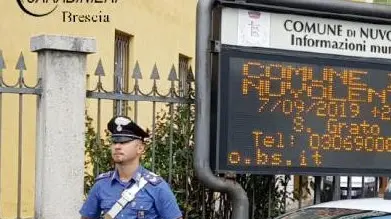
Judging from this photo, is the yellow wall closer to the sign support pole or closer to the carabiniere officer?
the sign support pole

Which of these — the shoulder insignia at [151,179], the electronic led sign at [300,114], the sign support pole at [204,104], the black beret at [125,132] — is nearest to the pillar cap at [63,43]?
the sign support pole at [204,104]

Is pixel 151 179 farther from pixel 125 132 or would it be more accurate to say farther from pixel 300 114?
pixel 300 114

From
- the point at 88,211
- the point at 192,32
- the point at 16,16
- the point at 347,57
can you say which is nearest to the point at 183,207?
the point at 347,57

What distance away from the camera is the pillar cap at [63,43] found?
7461mm

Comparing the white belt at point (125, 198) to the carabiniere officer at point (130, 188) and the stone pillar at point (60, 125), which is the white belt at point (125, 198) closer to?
the carabiniere officer at point (130, 188)

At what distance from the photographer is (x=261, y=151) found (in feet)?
26.6

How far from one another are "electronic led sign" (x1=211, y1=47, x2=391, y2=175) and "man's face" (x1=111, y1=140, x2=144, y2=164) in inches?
109

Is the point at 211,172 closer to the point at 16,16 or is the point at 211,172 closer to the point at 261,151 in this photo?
the point at 261,151

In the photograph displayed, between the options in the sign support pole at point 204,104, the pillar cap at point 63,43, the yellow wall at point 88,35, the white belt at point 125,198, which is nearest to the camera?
the white belt at point 125,198

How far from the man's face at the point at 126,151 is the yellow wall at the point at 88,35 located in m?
4.20

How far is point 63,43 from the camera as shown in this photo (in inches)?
295

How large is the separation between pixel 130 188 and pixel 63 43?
2655 mm

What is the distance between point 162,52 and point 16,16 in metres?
3.82

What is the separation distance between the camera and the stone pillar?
7.48 m
